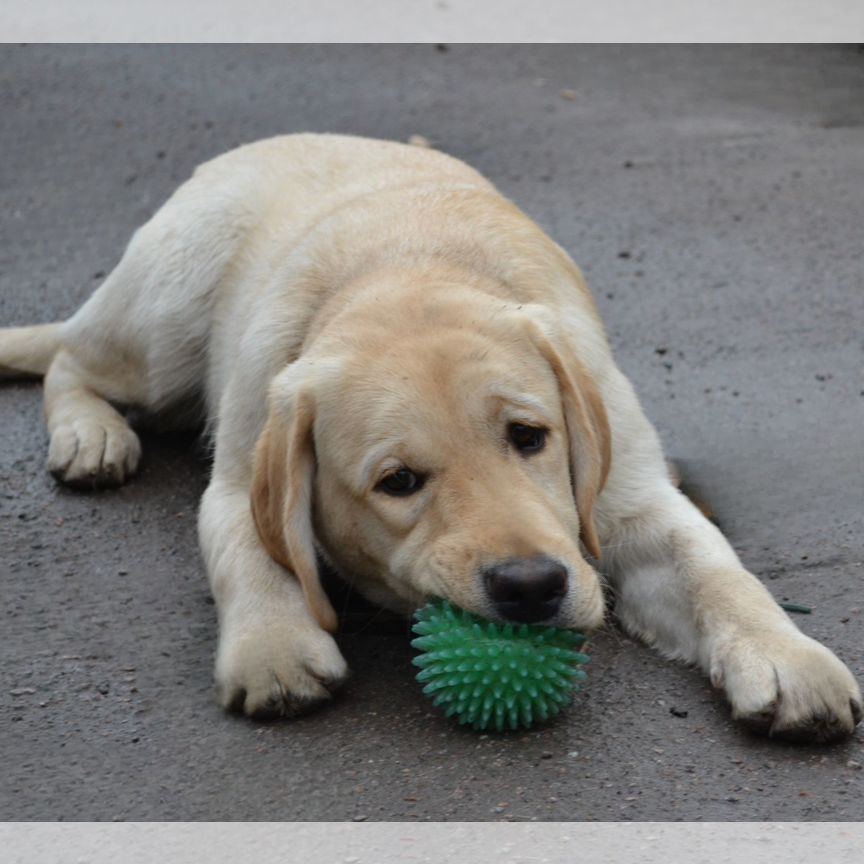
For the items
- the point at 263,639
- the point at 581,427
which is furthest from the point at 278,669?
the point at 581,427

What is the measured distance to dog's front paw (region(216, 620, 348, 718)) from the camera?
3.78 metres

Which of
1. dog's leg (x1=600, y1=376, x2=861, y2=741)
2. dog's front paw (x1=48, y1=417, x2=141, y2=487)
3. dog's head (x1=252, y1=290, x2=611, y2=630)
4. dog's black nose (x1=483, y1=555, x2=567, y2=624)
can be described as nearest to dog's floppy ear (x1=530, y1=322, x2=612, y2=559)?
dog's head (x1=252, y1=290, x2=611, y2=630)

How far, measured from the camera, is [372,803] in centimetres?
340

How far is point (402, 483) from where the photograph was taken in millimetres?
3701

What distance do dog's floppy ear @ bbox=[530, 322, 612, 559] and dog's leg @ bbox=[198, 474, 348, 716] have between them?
0.72 meters

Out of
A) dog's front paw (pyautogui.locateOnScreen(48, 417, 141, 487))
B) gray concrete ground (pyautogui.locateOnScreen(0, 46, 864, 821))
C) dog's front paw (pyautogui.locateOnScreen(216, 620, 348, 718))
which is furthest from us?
dog's front paw (pyautogui.locateOnScreen(48, 417, 141, 487))

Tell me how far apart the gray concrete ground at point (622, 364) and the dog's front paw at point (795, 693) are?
6 centimetres

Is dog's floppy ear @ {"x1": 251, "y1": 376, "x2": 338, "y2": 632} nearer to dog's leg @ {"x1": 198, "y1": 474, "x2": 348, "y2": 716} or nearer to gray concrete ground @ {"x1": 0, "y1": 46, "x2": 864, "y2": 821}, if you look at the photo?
dog's leg @ {"x1": 198, "y1": 474, "x2": 348, "y2": 716}

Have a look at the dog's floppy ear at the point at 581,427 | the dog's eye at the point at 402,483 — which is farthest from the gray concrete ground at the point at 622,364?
the dog's eye at the point at 402,483

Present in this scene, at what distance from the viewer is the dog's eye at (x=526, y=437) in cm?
373

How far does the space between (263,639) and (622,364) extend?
8.89 feet

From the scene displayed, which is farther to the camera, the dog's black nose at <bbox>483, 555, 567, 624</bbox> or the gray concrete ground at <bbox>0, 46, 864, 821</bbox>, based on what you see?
the gray concrete ground at <bbox>0, 46, 864, 821</bbox>
